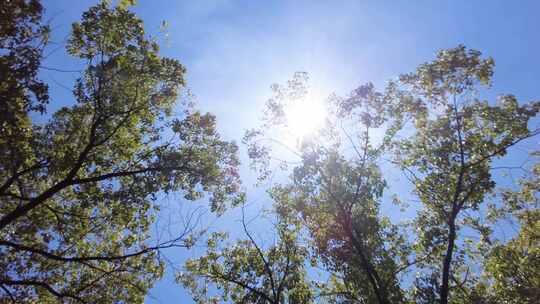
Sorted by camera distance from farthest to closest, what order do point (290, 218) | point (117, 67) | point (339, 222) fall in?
1. point (290, 218)
2. point (339, 222)
3. point (117, 67)

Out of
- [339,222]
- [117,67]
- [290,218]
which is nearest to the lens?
[117,67]

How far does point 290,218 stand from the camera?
17.9 meters

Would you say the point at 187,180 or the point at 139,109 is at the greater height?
the point at 139,109

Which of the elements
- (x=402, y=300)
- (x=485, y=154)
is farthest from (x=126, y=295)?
(x=485, y=154)

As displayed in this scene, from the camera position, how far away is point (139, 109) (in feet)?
50.1

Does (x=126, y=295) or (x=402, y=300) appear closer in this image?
(x=402, y=300)

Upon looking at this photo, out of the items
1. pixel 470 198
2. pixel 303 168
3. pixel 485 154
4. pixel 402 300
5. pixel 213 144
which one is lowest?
pixel 402 300

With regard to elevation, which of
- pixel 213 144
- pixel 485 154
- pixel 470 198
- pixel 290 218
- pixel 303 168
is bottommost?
pixel 470 198

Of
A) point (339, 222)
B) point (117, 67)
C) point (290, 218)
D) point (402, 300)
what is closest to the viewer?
point (117, 67)

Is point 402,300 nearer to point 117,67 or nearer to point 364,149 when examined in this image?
point 364,149

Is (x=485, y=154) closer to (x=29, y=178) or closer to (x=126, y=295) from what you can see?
(x=126, y=295)

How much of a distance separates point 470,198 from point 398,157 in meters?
3.52

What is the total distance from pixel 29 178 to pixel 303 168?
38.7 feet

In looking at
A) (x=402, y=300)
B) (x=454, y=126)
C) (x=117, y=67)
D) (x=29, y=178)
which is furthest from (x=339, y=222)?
(x=29, y=178)
